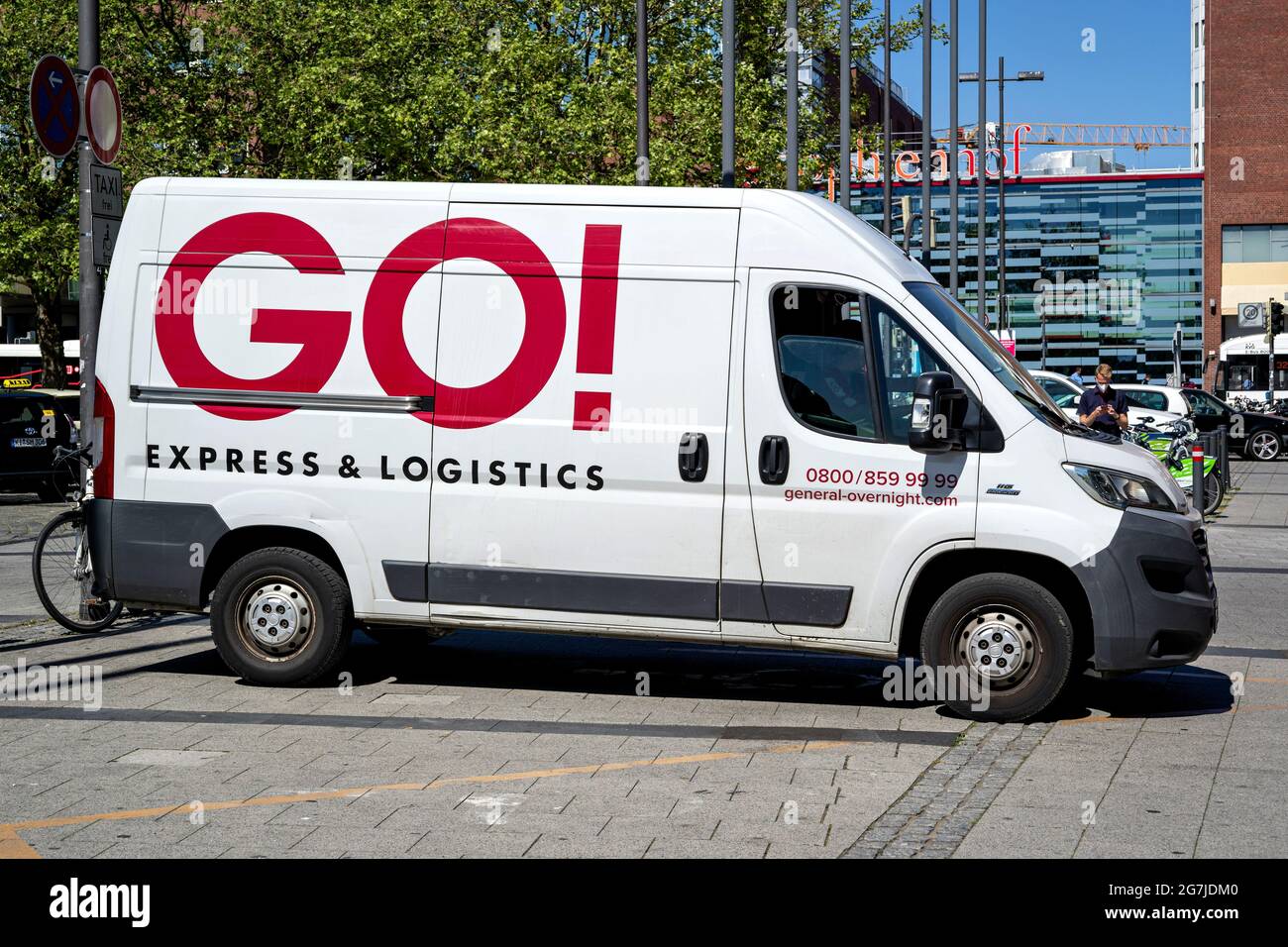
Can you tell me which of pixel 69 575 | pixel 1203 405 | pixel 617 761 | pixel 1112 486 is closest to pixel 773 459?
pixel 1112 486

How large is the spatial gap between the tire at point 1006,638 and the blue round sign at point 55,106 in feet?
21.2

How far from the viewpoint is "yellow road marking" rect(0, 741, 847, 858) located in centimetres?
574

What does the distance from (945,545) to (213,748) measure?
3469mm

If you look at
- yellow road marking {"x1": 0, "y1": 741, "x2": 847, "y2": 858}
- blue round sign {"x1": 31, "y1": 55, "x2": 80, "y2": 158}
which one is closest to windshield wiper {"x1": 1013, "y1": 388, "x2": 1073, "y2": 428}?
yellow road marking {"x1": 0, "y1": 741, "x2": 847, "y2": 858}

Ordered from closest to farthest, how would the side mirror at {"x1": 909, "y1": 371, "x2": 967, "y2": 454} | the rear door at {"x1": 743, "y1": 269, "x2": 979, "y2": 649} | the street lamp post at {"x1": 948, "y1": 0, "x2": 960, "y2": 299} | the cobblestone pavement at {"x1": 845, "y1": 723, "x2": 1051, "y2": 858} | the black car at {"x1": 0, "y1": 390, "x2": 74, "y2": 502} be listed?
the cobblestone pavement at {"x1": 845, "y1": 723, "x2": 1051, "y2": 858}
the side mirror at {"x1": 909, "y1": 371, "x2": 967, "y2": 454}
the rear door at {"x1": 743, "y1": 269, "x2": 979, "y2": 649}
the black car at {"x1": 0, "y1": 390, "x2": 74, "y2": 502}
the street lamp post at {"x1": 948, "y1": 0, "x2": 960, "y2": 299}

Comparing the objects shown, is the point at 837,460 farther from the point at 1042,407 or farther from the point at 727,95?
the point at 727,95

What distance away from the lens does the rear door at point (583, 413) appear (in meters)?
7.92

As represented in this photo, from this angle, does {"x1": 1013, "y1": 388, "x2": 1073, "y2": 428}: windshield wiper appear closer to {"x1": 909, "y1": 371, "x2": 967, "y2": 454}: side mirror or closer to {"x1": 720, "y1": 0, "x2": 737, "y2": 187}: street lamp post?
{"x1": 909, "y1": 371, "x2": 967, "y2": 454}: side mirror

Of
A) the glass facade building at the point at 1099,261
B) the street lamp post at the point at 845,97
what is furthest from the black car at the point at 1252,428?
the glass facade building at the point at 1099,261

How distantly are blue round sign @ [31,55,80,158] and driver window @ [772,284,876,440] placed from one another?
527 cm

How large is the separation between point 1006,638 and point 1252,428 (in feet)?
95.5

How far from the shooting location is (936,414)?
7504 mm

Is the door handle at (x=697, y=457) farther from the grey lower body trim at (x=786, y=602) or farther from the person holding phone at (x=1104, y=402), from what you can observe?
the person holding phone at (x=1104, y=402)
